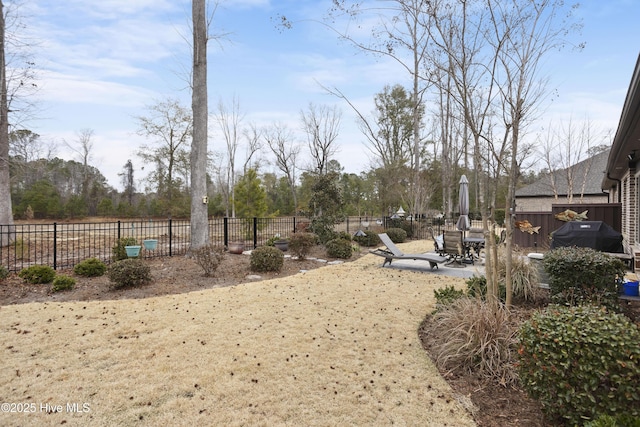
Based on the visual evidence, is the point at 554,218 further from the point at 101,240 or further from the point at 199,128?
the point at 101,240

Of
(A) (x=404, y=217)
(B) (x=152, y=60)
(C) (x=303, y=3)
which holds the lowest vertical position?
(A) (x=404, y=217)

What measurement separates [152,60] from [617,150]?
12.6 meters

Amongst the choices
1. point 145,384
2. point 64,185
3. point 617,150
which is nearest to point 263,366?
point 145,384

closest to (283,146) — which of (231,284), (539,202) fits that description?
(539,202)

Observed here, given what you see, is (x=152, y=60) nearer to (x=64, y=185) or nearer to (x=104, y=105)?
(x=104, y=105)

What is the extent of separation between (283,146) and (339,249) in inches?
804

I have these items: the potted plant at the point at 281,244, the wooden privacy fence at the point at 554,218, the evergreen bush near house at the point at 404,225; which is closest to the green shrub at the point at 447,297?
the potted plant at the point at 281,244

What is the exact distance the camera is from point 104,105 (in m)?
12.3

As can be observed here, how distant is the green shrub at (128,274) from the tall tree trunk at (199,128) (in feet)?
10.5

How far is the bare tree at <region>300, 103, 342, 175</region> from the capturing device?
22.4 meters

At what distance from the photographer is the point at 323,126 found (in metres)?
22.7

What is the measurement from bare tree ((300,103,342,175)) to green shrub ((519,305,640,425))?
20.5m

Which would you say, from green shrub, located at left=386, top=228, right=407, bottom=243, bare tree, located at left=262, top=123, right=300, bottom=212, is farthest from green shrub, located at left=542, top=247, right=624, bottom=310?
bare tree, located at left=262, top=123, right=300, bottom=212

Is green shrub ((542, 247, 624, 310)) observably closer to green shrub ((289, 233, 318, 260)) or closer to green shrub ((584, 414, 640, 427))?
green shrub ((584, 414, 640, 427))
